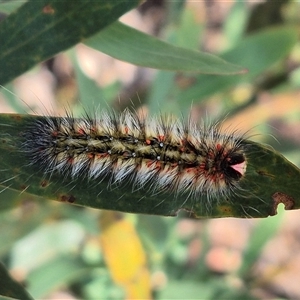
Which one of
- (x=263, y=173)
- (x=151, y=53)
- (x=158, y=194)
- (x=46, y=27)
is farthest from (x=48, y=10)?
(x=263, y=173)

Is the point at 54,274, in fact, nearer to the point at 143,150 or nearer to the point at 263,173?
the point at 143,150

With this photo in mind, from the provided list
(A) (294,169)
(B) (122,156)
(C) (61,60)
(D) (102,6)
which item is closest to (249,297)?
(B) (122,156)

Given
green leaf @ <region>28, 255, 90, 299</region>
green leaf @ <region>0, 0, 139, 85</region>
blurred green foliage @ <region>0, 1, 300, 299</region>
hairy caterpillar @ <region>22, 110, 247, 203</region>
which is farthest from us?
green leaf @ <region>28, 255, 90, 299</region>

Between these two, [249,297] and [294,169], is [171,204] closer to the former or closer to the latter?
[294,169]

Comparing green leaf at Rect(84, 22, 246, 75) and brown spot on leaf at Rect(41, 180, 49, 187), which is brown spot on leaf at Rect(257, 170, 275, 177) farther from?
brown spot on leaf at Rect(41, 180, 49, 187)

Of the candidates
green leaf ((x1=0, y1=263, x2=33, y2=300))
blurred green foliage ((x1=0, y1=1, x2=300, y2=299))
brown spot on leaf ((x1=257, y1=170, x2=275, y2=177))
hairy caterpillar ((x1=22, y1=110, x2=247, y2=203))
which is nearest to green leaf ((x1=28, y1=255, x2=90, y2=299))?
blurred green foliage ((x1=0, y1=1, x2=300, y2=299))

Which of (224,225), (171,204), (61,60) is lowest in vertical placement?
(171,204)
